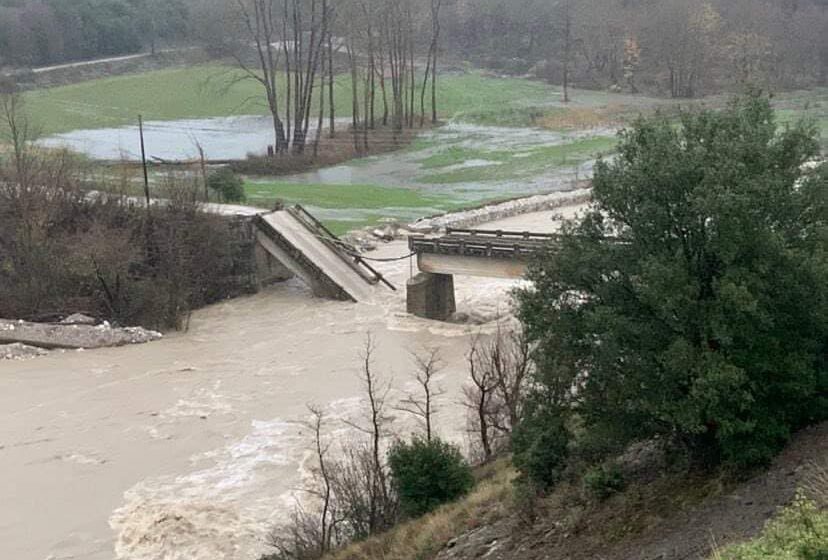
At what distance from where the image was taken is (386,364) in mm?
32750

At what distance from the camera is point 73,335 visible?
36.3m

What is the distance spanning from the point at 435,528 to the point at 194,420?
42.9 feet

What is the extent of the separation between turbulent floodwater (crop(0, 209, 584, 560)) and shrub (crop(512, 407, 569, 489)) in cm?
668

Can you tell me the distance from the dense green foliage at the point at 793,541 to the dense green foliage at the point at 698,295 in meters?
4.30

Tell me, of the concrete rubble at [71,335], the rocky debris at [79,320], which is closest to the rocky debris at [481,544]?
the concrete rubble at [71,335]

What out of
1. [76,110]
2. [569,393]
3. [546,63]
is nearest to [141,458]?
[569,393]

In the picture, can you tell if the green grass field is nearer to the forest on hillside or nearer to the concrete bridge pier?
the forest on hillside

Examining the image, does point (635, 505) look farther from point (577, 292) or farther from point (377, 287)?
point (377, 287)

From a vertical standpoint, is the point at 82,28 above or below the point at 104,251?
above

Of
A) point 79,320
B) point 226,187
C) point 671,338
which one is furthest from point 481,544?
point 226,187

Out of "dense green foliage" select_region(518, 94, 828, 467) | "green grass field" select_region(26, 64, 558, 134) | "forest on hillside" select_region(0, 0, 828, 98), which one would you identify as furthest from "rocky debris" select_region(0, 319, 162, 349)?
"green grass field" select_region(26, 64, 558, 134)

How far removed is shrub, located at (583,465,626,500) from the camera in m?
15.1

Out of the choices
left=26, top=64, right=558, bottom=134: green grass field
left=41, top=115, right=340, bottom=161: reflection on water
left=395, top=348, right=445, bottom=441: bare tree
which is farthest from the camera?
left=26, top=64, right=558, bottom=134: green grass field

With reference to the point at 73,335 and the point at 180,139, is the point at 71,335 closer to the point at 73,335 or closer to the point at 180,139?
the point at 73,335
